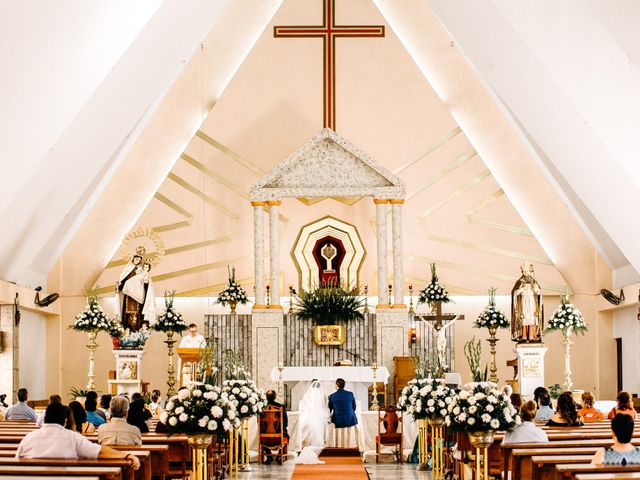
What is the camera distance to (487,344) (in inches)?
906

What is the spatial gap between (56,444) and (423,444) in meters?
7.47

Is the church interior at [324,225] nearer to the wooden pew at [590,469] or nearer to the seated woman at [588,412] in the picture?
the seated woman at [588,412]

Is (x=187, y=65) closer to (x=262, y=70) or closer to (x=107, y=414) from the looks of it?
(x=262, y=70)

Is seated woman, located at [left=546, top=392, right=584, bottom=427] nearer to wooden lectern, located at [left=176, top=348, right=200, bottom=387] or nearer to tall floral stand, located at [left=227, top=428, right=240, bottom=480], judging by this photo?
tall floral stand, located at [left=227, top=428, right=240, bottom=480]

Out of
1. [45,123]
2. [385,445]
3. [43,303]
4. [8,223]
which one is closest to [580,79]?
[385,445]

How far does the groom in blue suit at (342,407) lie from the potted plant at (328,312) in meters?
A: 4.00

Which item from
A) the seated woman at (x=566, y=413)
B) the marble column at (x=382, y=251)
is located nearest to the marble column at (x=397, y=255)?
the marble column at (x=382, y=251)

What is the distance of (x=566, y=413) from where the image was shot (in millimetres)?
11391

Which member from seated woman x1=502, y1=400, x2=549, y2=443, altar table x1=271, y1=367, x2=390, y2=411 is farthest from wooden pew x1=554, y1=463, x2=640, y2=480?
altar table x1=271, y1=367, x2=390, y2=411

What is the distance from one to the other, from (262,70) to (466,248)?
5.76m

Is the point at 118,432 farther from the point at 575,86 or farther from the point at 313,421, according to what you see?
the point at 575,86

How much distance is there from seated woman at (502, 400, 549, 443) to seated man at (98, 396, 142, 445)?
3404mm

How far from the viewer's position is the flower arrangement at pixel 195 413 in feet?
33.9

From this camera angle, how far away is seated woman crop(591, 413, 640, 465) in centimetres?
733
